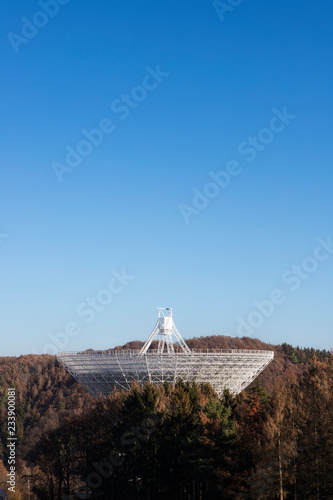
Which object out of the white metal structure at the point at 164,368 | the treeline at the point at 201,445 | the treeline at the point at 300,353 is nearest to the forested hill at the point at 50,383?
the treeline at the point at 300,353

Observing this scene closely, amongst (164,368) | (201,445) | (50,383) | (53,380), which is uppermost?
(53,380)

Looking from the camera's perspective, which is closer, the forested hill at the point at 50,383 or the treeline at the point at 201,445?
the treeline at the point at 201,445

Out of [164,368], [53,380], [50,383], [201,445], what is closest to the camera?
[201,445]

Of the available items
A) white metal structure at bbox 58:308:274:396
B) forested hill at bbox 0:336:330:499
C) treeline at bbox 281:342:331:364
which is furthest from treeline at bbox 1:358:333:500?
treeline at bbox 281:342:331:364

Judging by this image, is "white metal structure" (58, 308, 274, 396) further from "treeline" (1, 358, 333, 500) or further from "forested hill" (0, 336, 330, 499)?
"forested hill" (0, 336, 330, 499)

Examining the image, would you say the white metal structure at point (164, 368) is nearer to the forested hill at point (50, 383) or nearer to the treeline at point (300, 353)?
the forested hill at point (50, 383)

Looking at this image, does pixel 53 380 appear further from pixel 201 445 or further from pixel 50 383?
pixel 201 445

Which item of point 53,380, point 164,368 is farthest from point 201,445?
point 53,380

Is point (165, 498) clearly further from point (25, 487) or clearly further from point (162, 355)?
point (25, 487)
